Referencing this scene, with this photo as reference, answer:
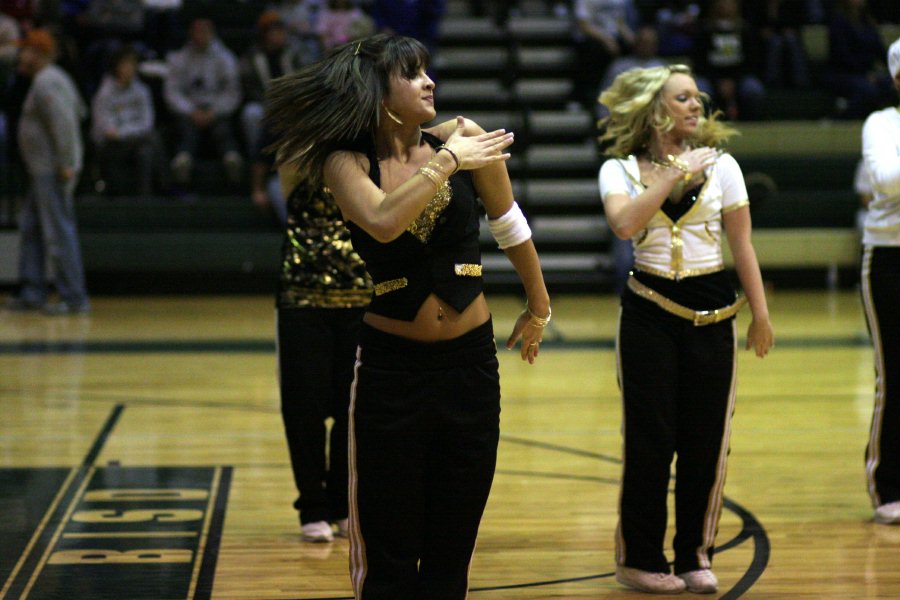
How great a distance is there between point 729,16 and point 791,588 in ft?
30.0

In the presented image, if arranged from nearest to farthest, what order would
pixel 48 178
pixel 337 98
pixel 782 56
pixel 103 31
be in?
pixel 337 98 → pixel 48 178 → pixel 103 31 → pixel 782 56

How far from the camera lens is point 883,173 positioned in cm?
451

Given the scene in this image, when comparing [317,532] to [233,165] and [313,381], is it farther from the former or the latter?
[233,165]

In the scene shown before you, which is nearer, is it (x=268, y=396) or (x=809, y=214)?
(x=268, y=396)

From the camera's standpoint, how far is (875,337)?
4727 millimetres

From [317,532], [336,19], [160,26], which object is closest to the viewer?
[317,532]

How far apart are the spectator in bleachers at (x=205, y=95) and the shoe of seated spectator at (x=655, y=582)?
7.92m

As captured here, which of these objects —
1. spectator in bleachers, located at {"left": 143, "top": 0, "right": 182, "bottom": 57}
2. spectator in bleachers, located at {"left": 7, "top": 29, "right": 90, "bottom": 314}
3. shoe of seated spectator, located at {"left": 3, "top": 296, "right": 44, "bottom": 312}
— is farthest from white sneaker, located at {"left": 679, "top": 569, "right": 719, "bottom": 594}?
spectator in bleachers, located at {"left": 143, "top": 0, "right": 182, "bottom": 57}

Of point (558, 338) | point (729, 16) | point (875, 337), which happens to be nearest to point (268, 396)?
point (558, 338)

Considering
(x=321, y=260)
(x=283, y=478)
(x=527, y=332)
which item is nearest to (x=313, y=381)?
(x=321, y=260)

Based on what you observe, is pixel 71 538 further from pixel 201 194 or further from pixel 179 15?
pixel 179 15

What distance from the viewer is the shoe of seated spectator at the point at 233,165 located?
11.3 meters

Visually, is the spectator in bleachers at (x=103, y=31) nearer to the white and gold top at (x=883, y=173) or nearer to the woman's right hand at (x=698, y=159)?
the white and gold top at (x=883, y=173)

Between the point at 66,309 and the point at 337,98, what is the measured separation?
7695 millimetres
